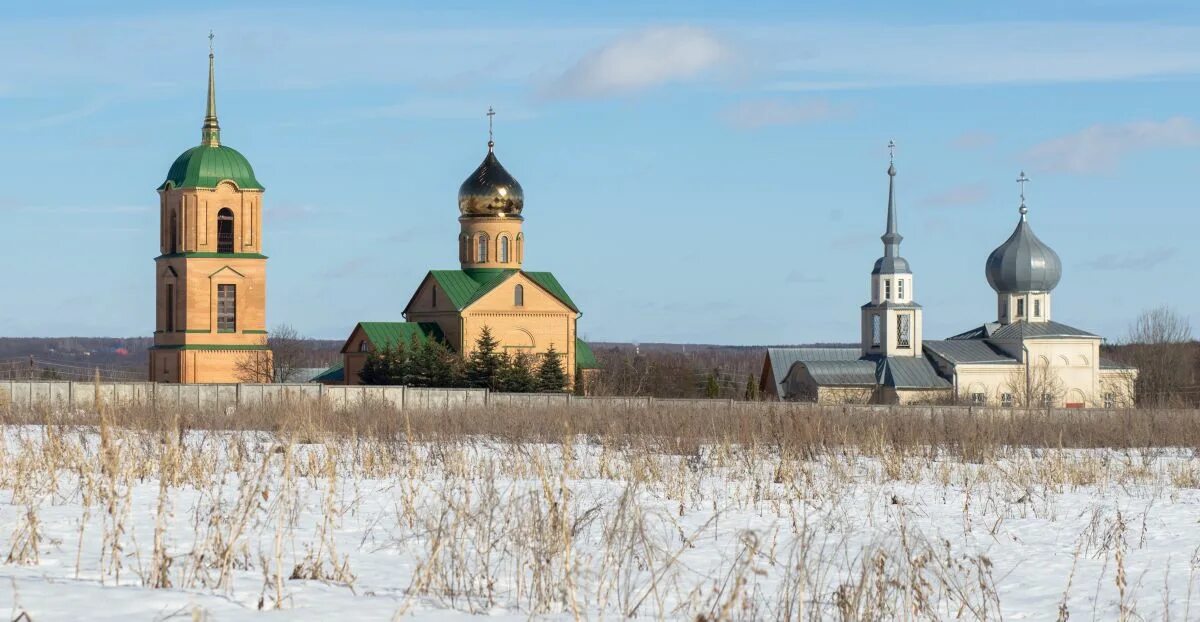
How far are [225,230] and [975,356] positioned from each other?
29.3 m

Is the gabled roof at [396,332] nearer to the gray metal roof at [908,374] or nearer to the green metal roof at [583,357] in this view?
the green metal roof at [583,357]

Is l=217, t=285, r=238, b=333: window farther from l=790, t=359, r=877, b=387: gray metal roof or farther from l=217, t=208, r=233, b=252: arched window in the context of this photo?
l=790, t=359, r=877, b=387: gray metal roof

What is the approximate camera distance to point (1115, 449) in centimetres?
2227

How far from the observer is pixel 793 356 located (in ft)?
204

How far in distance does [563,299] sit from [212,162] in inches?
481

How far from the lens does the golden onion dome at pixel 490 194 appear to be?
52281mm

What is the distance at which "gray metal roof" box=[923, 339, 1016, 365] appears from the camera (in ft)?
192

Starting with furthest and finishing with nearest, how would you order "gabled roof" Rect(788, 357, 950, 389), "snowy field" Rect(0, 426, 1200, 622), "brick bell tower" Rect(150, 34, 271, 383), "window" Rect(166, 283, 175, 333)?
"gabled roof" Rect(788, 357, 950, 389)
"window" Rect(166, 283, 175, 333)
"brick bell tower" Rect(150, 34, 271, 383)
"snowy field" Rect(0, 426, 1200, 622)

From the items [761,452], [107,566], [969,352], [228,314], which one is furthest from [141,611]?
[969,352]

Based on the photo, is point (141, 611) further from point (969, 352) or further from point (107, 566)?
point (969, 352)

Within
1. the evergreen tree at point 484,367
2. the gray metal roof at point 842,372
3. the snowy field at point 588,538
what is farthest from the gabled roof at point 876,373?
the snowy field at point 588,538

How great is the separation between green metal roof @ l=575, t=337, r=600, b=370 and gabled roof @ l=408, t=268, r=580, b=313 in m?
1.85

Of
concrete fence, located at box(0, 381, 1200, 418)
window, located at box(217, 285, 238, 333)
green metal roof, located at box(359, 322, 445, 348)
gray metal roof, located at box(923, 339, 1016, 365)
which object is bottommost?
concrete fence, located at box(0, 381, 1200, 418)

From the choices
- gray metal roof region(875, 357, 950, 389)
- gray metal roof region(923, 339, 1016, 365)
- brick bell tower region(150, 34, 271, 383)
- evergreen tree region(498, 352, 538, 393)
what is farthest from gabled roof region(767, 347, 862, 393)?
brick bell tower region(150, 34, 271, 383)
